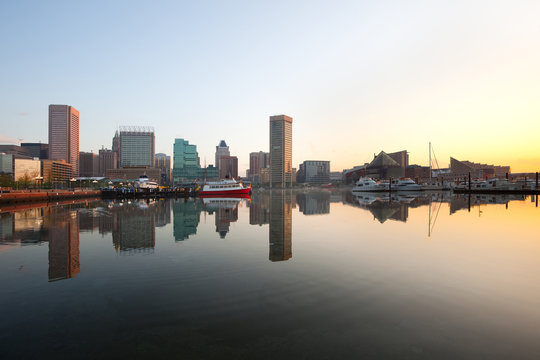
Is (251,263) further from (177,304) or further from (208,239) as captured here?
(208,239)

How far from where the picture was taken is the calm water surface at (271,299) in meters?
6.70

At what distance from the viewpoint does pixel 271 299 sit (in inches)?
374

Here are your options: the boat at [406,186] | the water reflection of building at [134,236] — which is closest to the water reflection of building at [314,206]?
the water reflection of building at [134,236]

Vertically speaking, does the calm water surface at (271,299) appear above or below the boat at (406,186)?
below

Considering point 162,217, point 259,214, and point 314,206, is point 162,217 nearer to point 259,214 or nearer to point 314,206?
point 259,214

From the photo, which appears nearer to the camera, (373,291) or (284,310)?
(284,310)

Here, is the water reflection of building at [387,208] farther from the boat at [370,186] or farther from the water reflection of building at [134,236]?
the boat at [370,186]

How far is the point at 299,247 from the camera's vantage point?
17766mm

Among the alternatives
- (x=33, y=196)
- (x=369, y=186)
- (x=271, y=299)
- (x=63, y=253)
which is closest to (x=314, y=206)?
(x=63, y=253)

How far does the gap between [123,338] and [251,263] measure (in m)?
7.57

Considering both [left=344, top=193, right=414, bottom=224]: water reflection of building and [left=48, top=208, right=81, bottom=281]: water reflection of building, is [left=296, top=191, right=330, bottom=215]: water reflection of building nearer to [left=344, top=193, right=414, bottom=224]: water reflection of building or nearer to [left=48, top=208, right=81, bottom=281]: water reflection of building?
[left=344, top=193, right=414, bottom=224]: water reflection of building

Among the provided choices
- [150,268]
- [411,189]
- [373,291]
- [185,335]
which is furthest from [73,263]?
[411,189]

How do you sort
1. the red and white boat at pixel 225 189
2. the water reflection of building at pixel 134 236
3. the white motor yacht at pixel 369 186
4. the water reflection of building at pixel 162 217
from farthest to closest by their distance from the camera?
1. the white motor yacht at pixel 369 186
2. the red and white boat at pixel 225 189
3. the water reflection of building at pixel 162 217
4. the water reflection of building at pixel 134 236

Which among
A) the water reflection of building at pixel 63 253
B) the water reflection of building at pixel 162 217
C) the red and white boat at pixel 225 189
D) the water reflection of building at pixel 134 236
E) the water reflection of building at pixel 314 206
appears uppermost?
the red and white boat at pixel 225 189
